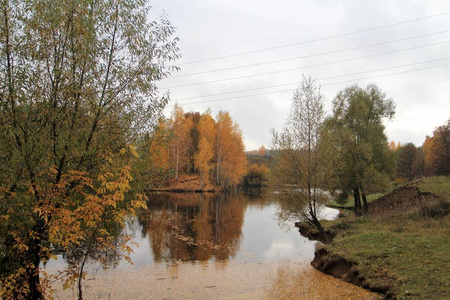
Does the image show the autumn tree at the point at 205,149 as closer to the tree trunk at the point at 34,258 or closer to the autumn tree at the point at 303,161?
the autumn tree at the point at 303,161

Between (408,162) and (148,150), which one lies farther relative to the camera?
(408,162)

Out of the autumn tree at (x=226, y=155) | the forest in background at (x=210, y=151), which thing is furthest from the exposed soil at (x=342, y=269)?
the autumn tree at (x=226, y=155)

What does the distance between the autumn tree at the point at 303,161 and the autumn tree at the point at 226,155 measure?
39998 mm

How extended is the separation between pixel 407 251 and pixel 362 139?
1501cm

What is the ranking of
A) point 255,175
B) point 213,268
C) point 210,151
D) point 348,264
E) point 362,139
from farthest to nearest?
point 255,175, point 210,151, point 362,139, point 213,268, point 348,264

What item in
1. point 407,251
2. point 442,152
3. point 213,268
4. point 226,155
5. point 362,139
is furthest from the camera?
point 226,155

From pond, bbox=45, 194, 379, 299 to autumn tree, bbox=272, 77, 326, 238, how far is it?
1682 mm

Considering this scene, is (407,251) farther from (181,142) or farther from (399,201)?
(181,142)

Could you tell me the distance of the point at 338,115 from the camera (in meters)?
25.8

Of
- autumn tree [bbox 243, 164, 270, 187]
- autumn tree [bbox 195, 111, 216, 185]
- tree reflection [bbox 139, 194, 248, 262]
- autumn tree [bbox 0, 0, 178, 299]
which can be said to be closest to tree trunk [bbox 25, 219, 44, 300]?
autumn tree [bbox 0, 0, 178, 299]

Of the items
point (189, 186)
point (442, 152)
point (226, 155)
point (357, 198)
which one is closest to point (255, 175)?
point (226, 155)

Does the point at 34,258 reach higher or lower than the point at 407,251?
higher

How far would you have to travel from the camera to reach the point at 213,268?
1257 cm

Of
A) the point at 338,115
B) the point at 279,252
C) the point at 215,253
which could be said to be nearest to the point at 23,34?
the point at 215,253
